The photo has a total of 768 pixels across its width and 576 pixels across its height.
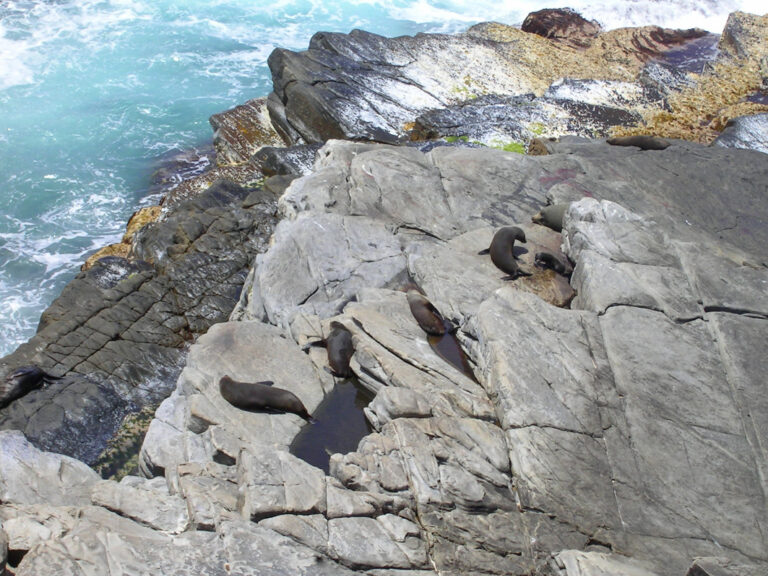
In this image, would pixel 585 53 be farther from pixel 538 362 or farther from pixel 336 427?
pixel 336 427

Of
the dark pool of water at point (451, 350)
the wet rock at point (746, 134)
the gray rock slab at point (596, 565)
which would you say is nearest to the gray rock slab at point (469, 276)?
the dark pool of water at point (451, 350)

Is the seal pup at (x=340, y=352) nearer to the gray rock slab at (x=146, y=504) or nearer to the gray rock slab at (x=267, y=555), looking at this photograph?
the gray rock slab at (x=146, y=504)

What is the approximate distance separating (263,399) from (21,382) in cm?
612

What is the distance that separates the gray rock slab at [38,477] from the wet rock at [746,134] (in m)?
16.9

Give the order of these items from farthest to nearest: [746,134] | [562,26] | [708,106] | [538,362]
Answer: [562,26] < [708,106] < [746,134] < [538,362]

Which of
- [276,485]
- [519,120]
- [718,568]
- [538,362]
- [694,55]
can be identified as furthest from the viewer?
[694,55]

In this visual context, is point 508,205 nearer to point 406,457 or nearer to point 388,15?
point 406,457

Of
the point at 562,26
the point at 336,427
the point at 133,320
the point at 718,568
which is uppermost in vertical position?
the point at 562,26

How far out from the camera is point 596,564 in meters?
6.81

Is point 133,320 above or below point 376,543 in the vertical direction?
below

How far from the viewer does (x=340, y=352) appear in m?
9.87

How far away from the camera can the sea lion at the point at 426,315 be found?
1040 centimetres

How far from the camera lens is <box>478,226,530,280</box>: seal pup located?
11156 mm

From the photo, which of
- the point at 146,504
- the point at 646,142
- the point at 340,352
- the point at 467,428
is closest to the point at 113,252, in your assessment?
the point at 340,352
